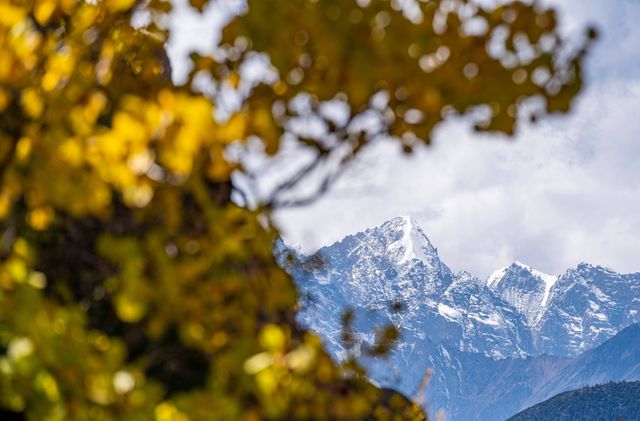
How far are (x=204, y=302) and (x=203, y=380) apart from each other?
2.17 meters

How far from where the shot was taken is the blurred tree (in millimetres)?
2689

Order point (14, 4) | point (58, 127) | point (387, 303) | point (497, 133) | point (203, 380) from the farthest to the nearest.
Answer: point (387, 303) < point (203, 380) < point (14, 4) < point (497, 133) < point (58, 127)

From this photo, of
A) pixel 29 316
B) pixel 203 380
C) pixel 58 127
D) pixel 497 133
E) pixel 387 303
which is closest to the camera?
pixel 29 316

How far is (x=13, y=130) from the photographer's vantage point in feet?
13.8

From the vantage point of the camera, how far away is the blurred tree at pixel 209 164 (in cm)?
269

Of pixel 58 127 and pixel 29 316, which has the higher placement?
pixel 58 127

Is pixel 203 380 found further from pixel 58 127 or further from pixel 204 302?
pixel 58 127

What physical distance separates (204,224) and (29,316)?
1.11m

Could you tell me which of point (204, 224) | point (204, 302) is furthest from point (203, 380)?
point (204, 302)

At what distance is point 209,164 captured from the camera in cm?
316

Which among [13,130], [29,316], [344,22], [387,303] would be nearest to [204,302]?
[29,316]

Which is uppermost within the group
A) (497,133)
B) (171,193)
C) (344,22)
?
(497,133)

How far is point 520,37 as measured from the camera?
352cm

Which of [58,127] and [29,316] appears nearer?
[29,316]
